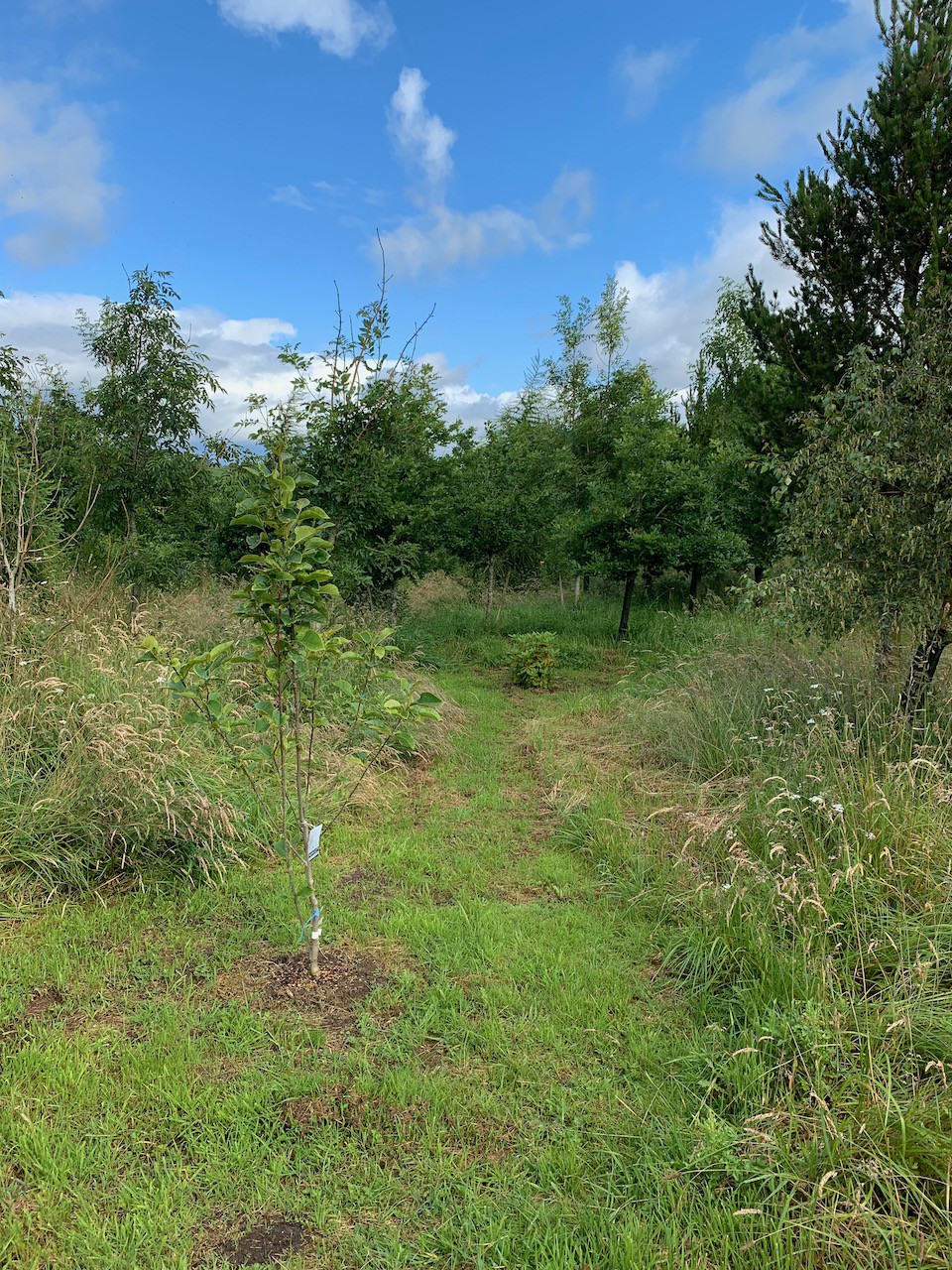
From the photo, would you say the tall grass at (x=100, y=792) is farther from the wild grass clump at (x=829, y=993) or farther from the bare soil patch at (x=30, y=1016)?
the wild grass clump at (x=829, y=993)

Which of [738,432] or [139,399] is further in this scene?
[738,432]

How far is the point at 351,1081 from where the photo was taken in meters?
2.39

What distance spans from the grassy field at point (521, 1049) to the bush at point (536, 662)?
4.17m

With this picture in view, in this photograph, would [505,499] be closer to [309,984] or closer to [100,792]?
[100,792]

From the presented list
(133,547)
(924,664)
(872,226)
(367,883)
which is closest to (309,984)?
(367,883)

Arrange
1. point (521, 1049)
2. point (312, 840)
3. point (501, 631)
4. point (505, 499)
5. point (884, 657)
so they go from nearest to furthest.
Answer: point (521, 1049) → point (312, 840) → point (884, 657) → point (505, 499) → point (501, 631)

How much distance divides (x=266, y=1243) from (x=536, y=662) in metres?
7.11

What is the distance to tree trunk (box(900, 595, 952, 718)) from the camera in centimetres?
457

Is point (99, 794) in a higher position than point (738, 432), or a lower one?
lower

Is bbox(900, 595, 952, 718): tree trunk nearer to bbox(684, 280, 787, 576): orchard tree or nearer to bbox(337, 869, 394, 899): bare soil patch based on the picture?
bbox(684, 280, 787, 576): orchard tree

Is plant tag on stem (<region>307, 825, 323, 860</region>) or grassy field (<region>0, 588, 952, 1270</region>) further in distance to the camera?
plant tag on stem (<region>307, 825, 323, 860</region>)

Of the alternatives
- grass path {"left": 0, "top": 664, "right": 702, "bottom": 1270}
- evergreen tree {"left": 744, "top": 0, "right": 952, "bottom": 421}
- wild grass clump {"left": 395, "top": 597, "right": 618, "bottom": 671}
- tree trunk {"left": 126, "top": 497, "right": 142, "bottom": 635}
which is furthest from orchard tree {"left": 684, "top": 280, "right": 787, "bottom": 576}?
tree trunk {"left": 126, "top": 497, "right": 142, "bottom": 635}

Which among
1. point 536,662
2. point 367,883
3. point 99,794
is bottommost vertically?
point 367,883

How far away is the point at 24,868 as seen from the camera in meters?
3.44
